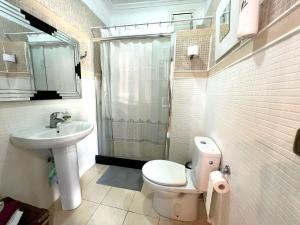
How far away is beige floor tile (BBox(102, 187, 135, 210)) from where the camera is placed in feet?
4.90

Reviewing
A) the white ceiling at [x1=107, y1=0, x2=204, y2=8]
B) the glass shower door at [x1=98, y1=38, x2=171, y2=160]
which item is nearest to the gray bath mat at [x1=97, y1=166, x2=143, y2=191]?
the glass shower door at [x1=98, y1=38, x2=171, y2=160]

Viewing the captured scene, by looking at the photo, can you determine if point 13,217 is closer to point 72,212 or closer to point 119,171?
point 72,212

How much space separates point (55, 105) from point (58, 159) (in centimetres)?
53

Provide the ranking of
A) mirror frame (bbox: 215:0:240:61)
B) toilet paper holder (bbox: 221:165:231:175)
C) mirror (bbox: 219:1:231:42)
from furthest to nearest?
mirror (bbox: 219:1:231:42) < toilet paper holder (bbox: 221:165:231:175) < mirror frame (bbox: 215:0:240:61)

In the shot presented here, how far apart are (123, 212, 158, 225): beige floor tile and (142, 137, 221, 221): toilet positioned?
104 mm

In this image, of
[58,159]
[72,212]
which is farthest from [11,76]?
[72,212]

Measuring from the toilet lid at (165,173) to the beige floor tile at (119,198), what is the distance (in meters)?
0.46

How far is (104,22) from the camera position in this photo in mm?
2215

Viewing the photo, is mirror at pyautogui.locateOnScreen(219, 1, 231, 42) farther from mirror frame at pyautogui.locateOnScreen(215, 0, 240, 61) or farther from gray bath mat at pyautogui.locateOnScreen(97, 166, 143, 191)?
gray bath mat at pyautogui.locateOnScreen(97, 166, 143, 191)

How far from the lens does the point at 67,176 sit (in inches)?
52.6

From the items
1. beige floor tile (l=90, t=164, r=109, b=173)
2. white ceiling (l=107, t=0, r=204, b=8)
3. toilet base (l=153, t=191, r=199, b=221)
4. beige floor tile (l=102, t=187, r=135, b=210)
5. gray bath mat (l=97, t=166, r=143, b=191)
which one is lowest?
beige floor tile (l=102, t=187, r=135, b=210)

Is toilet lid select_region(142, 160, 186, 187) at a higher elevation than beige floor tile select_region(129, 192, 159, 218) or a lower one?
higher

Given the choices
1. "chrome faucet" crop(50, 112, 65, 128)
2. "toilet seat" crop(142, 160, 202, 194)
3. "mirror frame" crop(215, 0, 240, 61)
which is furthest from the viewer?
"chrome faucet" crop(50, 112, 65, 128)

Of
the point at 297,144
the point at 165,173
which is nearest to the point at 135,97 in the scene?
the point at 165,173
